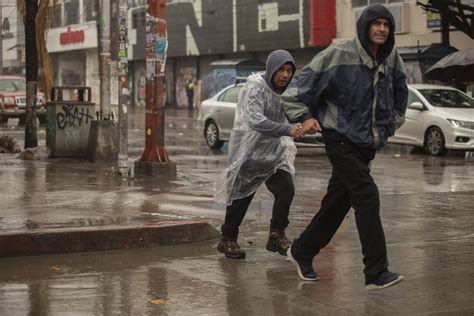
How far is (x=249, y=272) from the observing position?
6.98m

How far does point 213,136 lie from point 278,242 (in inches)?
526

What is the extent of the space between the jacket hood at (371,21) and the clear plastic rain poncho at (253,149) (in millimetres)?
1354

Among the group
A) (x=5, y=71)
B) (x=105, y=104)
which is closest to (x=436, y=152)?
(x=105, y=104)

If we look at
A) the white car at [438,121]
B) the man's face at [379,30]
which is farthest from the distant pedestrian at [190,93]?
the man's face at [379,30]

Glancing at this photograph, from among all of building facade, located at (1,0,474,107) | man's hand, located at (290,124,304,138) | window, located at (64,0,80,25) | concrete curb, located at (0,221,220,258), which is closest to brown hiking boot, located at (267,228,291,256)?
concrete curb, located at (0,221,220,258)

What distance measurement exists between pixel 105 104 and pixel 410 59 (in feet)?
62.2

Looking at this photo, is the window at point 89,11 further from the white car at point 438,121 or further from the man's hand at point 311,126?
the man's hand at point 311,126

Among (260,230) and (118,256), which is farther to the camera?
(260,230)

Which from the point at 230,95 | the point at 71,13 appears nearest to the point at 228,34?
the point at 71,13

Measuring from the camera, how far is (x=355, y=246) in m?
8.22

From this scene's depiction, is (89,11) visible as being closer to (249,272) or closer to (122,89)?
(122,89)

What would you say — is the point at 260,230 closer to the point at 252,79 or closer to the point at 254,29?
the point at 252,79

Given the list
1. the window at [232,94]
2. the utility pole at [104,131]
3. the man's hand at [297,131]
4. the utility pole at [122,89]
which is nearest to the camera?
the man's hand at [297,131]

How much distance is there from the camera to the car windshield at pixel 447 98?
2000 centimetres
